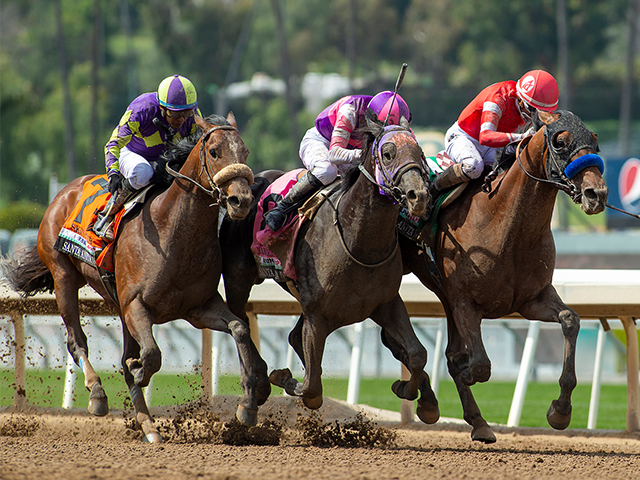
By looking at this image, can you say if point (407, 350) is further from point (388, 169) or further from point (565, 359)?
point (388, 169)

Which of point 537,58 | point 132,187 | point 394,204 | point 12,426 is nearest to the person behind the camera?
point 394,204

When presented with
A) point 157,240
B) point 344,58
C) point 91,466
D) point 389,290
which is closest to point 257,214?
point 157,240

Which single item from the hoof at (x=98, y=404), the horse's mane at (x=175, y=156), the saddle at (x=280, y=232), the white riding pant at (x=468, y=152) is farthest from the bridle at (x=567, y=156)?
the hoof at (x=98, y=404)

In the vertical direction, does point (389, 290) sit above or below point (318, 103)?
below

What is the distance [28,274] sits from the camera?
699 cm

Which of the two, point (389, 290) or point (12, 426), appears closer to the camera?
point (389, 290)

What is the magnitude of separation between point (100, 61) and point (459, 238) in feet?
123

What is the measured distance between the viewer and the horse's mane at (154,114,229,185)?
5738mm

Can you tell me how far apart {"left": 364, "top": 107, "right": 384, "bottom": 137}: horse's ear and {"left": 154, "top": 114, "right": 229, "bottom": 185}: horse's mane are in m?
1.04

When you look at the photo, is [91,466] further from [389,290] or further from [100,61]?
[100,61]

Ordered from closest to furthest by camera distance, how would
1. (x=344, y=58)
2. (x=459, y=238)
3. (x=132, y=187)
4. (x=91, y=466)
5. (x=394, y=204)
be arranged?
1. (x=91, y=466)
2. (x=394, y=204)
3. (x=459, y=238)
4. (x=132, y=187)
5. (x=344, y=58)

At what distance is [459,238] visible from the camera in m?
5.42

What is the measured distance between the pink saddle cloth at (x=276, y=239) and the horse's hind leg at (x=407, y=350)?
0.64 metres

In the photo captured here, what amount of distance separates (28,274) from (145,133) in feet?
5.85
